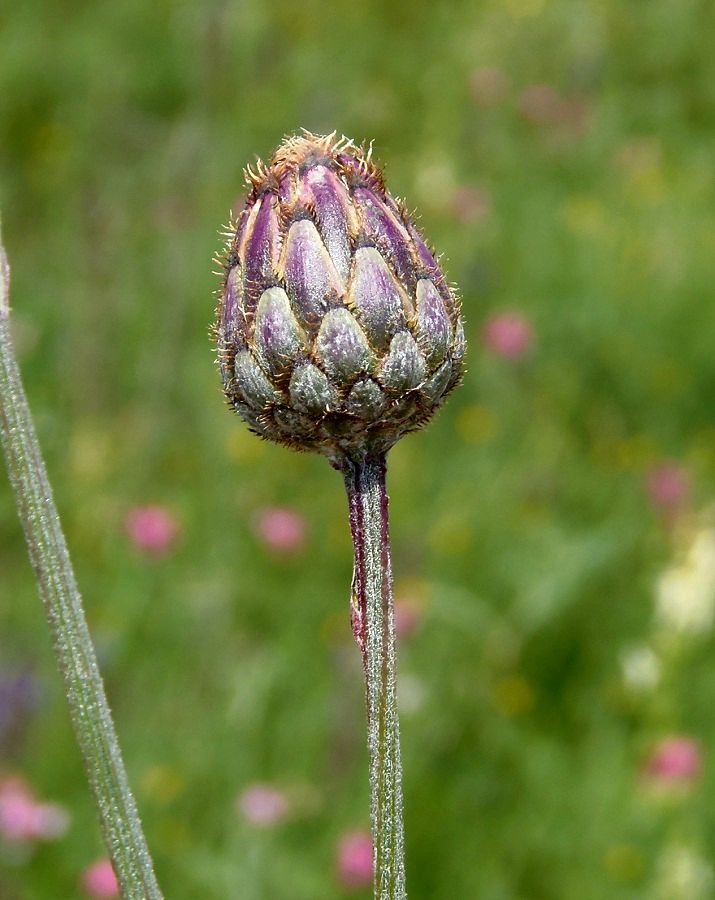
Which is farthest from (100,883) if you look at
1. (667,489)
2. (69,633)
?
(667,489)

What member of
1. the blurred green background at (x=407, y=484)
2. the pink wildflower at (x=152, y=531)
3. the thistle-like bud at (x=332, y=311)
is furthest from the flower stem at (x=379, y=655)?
the pink wildflower at (x=152, y=531)

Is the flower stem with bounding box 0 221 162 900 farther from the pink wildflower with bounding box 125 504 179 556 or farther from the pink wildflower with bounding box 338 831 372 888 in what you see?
the pink wildflower with bounding box 125 504 179 556

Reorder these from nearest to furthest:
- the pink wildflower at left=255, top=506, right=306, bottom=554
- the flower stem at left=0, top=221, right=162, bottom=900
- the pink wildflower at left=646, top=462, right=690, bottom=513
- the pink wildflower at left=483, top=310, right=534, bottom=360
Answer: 1. the flower stem at left=0, top=221, right=162, bottom=900
2. the pink wildflower at left=255, top=506, right=306, bottom=554
3. the pink wildflower at left=646, top=462, right=690, bottom=513
4. the pink wildflower at left=483, top=310, right=534, bottom=360

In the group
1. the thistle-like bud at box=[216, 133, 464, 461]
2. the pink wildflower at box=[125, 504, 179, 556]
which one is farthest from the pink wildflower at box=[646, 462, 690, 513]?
the thistle-like bud at box=[216, 133, 464, 461]

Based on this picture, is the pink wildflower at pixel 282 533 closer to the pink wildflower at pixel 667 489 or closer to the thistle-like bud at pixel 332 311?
the pink wildflower at pixel 667 489

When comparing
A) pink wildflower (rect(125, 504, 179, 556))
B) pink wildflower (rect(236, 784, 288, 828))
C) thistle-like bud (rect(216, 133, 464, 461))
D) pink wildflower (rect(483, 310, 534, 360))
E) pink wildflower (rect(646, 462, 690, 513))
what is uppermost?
pink wildflower (rect(483, 310, 534, 360))

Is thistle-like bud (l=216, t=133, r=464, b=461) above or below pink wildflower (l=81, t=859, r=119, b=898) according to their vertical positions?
below

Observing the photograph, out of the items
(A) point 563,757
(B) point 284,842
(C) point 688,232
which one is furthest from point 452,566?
(C) point 688,232
